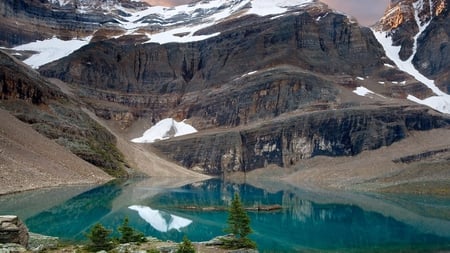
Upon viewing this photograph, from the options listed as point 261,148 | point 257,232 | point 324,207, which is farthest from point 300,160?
point 257,232

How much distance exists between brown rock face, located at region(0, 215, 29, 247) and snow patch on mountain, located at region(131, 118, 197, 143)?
15226 centimetres

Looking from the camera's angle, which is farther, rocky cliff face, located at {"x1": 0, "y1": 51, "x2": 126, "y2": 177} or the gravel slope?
rocky cliff face, located at {"x1": 0, "y1": 51, "x2": 126, "y2": 177}

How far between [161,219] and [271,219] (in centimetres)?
1093

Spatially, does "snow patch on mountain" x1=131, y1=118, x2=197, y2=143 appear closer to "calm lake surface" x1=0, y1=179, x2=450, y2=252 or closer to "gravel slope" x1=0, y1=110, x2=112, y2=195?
"gravel slope" x1=0, y1=110, x2=112, y2=195

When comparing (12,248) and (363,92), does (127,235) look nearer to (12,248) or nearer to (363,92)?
(12,248)

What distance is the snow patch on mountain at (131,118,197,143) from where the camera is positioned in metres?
177

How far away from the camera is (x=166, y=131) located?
595ft

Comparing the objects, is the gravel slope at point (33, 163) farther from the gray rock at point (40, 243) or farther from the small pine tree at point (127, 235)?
the small pine tree at point (127, 235)

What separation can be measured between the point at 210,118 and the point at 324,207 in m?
120

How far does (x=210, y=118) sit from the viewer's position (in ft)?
589

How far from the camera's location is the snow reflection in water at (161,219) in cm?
3978

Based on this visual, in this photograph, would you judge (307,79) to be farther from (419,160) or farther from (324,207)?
(324,207)

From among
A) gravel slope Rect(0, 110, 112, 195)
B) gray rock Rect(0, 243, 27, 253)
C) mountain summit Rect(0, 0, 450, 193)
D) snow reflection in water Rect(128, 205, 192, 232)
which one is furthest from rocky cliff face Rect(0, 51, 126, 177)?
gray rock Rect(0, 243, 27, 253)

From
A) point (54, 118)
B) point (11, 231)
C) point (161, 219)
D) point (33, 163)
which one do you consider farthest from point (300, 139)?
point (11, 231)
